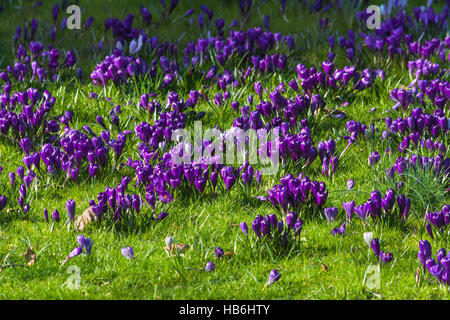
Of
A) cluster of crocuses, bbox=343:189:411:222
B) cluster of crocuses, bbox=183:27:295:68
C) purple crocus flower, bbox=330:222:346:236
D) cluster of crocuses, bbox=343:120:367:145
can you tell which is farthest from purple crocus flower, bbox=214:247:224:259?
cluster of crocuses, bbox=183:27:295:68

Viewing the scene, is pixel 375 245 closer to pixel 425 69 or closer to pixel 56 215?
pixel 56 215

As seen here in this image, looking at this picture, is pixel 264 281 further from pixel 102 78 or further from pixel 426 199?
pixel 102 78

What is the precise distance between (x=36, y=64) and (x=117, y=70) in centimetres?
101

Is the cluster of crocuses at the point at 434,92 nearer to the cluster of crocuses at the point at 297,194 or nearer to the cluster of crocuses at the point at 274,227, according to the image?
the cluster of crocuses at the point at 297,194

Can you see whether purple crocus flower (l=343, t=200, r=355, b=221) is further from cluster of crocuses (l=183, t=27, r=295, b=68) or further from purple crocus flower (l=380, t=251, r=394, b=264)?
cluster of crocuses (l=183, t=27, r=295, b=68)

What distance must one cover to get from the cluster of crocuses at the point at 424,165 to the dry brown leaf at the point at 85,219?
230 cm

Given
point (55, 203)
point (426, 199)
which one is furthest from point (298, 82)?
point (55, 203)

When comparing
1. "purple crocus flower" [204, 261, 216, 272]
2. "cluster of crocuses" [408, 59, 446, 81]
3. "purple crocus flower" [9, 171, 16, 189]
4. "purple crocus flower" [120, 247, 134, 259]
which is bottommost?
"purple crocus flower" [204, 261, 216, 272]

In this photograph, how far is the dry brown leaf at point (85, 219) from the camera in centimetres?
481

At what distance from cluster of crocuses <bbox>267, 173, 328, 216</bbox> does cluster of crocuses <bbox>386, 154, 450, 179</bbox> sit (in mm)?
695

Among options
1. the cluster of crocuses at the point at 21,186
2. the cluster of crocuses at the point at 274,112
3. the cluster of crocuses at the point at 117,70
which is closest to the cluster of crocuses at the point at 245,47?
the cluster of crocuses at the point at 117,70

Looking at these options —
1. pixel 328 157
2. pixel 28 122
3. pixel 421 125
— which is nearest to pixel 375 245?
pixel 328 157

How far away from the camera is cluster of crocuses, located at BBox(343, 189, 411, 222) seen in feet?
15.1
